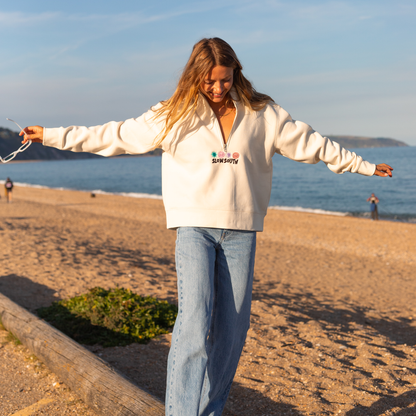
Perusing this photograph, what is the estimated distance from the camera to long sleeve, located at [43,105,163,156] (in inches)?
88.2

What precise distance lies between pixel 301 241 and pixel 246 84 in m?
12.8

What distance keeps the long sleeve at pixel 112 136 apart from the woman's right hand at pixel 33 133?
0.13ft

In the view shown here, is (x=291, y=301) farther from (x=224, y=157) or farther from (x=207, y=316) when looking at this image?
(x=224, y=157)

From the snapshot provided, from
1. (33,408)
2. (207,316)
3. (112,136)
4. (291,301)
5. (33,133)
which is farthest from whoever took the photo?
(291,301)

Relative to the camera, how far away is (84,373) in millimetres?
3033

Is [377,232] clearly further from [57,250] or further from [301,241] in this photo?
[57,250]

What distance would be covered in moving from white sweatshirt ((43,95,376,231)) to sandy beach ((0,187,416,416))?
175 centimetres

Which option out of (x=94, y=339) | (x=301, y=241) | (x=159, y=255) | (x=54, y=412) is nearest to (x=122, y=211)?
(x=301, y=241)

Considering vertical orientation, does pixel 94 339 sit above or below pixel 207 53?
below

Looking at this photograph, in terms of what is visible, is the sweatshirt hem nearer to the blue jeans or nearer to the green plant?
the blue jeans

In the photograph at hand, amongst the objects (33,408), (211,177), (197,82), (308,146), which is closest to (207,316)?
(211,177)

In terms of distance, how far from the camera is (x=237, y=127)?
7.20 ft

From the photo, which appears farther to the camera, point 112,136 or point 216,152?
point 112,136

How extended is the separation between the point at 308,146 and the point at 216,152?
562mm
